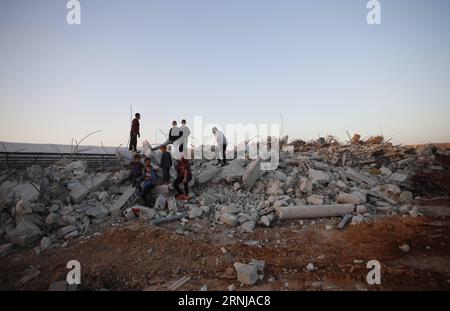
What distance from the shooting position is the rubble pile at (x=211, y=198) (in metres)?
6.07

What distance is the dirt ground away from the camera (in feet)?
14.2

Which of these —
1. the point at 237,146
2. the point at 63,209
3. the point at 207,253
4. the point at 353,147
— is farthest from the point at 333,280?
the point at 353,147

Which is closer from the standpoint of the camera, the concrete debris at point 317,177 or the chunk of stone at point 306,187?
the chunk of stone at point 306,187

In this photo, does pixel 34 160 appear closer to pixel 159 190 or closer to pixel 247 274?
pixel 159 190

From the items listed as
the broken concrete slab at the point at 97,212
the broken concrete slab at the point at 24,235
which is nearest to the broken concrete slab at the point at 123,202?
the broken concrete slab at the point at 97,212

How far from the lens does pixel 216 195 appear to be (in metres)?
8.12

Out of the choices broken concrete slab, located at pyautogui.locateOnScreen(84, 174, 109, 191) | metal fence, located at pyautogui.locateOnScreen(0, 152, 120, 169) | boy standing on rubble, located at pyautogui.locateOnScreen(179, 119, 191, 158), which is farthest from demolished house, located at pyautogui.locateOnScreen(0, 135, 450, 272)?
boy standing on rubble, located at pyautogui.locateOnScreen(179, 119, 191, 158)

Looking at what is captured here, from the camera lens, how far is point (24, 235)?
18.1 ft

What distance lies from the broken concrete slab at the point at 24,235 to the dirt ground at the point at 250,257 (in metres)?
0.26

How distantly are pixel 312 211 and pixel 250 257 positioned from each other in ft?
8.48

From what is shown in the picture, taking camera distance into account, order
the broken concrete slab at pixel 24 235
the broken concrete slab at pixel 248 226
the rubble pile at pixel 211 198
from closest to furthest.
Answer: the broken concrete slab at pixel 24 235 → the rubble pile at pixel 211 198 → the broken concrete slab at pixel 248 226

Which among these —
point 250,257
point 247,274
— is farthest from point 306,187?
point 247,274

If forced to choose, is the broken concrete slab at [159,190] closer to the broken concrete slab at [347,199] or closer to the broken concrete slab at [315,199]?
the broken concrete slab at [315,199]
